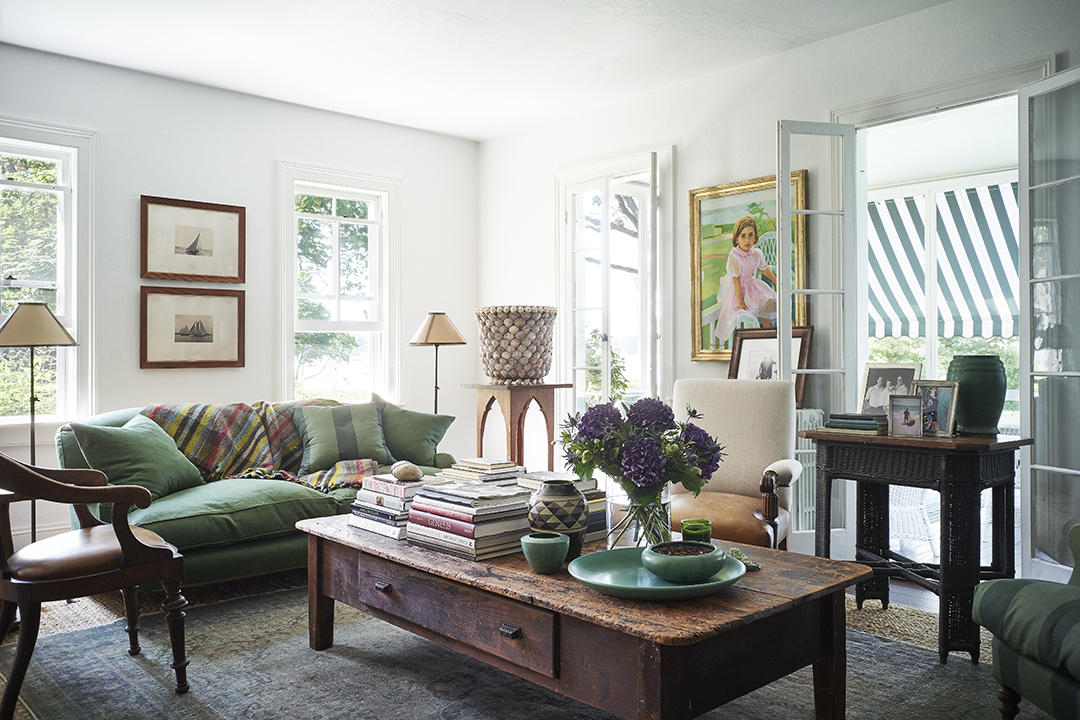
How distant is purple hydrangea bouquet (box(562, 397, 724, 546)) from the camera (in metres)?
1.98

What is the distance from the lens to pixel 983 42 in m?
3.52

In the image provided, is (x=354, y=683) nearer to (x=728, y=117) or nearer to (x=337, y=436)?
(x=337, y=436)

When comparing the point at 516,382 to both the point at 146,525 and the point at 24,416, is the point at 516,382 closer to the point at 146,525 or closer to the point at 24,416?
the point at 146,525

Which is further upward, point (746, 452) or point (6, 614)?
point (746, 452)

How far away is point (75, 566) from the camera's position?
2.25 m

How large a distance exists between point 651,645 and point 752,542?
1409 millimetres

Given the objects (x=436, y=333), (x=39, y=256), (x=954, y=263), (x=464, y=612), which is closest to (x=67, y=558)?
(x=464, y=612)

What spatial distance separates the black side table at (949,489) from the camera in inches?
104

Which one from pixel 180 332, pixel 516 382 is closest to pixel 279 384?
pixel 180 332

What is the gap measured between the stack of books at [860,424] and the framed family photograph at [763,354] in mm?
991

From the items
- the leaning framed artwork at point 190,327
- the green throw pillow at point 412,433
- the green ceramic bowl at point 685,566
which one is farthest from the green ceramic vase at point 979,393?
the leaning framed artwork at point 190,327

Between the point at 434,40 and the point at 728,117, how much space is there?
175cm

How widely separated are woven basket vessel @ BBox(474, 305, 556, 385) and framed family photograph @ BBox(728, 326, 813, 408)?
1.09 metres

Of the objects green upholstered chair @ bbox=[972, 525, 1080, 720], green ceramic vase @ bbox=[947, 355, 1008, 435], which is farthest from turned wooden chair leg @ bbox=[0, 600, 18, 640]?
green ceramic vase @ bbox=[947, 355, 1008, 435]
